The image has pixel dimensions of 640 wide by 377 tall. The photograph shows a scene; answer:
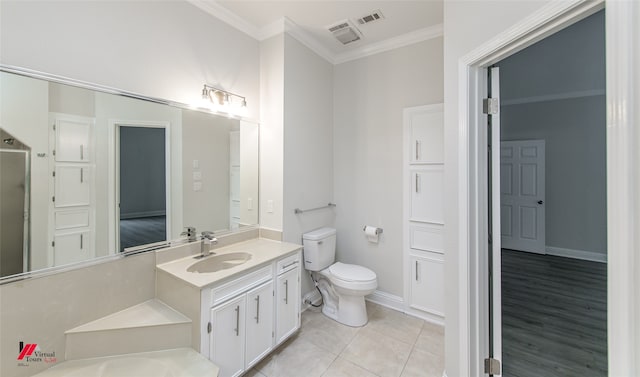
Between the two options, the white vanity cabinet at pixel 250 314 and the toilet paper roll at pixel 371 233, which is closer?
the white vanity cabinet at pixel 250 314

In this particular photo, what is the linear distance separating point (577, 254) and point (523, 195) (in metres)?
1.20

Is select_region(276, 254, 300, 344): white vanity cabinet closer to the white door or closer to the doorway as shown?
the doorway

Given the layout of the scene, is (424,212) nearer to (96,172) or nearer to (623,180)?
(623,180)

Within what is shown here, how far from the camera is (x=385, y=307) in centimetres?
276

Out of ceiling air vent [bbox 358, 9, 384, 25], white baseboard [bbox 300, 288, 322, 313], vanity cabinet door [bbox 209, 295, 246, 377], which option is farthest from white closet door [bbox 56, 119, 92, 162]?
ceiling air vent [bbox 358, 9, 384, 25]

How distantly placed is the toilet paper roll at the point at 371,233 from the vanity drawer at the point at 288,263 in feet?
3.06

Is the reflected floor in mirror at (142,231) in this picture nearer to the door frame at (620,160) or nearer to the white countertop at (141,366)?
the white countertop at (141,366)

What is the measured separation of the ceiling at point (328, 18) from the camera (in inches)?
83.3

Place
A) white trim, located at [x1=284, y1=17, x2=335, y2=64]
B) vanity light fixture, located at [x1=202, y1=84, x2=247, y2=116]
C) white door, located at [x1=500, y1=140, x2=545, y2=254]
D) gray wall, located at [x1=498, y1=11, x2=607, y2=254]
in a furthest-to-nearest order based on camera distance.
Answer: white door, located at [x1=500, y1=140, x2=545, y2=254]
gray wall, located at [x1=498, y1=11, x2=607, y2=254]
white trim, located at [x1=284, y1=17, x2=335, y2=64]
vanity light fixture, located at [x1=202, y1=84, x2=247, y2=116]

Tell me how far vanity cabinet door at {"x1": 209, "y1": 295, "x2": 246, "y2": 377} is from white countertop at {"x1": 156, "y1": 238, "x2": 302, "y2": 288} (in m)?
0.18

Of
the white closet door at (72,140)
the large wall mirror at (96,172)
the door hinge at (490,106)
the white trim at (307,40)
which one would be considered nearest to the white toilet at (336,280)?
the large wall mirror at (96,172)

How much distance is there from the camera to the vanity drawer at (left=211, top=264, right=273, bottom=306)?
61.1 inches

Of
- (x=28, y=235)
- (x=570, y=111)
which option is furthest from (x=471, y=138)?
(x=570, y=111)

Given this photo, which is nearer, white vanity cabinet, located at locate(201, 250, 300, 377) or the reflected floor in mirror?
white vanity cabinet, located at locate(201, 250, 300, 377)
